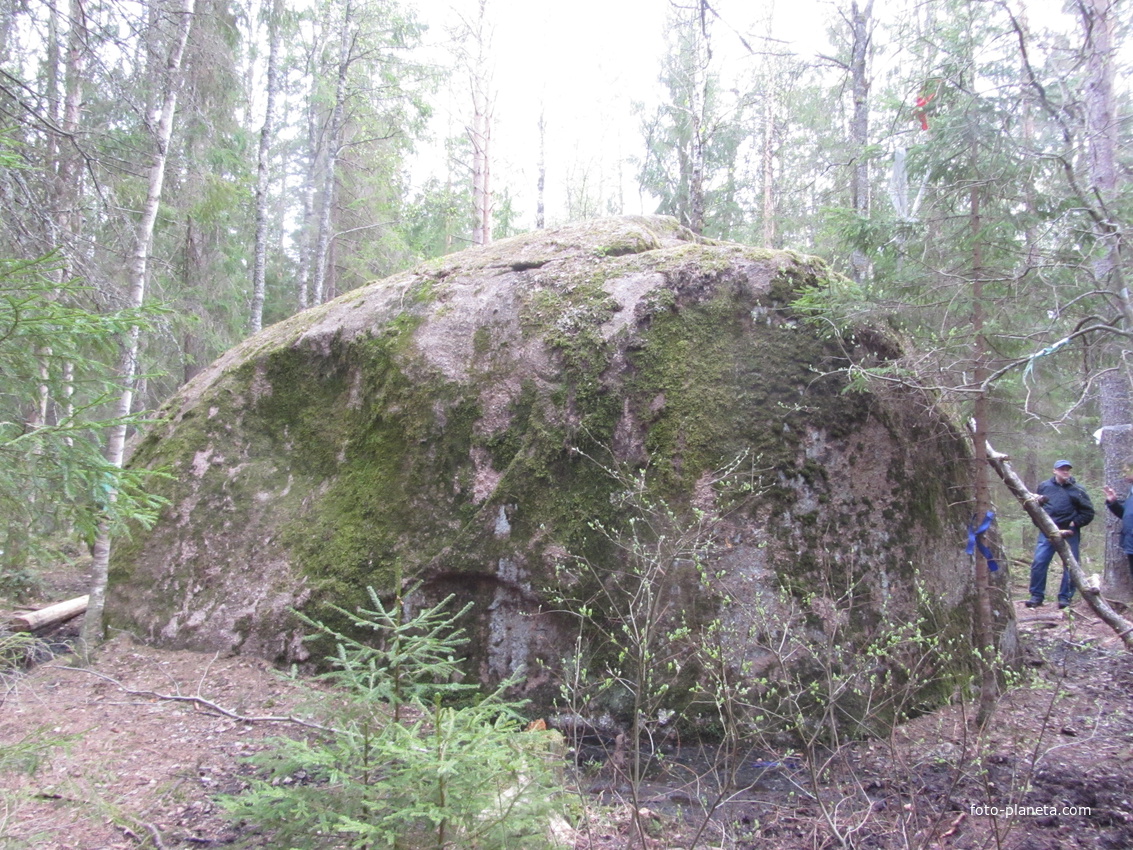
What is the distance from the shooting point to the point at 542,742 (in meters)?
2.78

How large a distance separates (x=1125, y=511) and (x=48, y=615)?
11.1 meters

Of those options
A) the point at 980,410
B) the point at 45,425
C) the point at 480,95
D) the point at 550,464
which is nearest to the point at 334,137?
the point at 480,95

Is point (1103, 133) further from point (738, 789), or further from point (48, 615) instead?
point (48, 615)

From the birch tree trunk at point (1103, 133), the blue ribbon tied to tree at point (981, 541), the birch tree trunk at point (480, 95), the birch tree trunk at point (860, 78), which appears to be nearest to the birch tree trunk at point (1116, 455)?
the birch tree trunk at point (1103, 133)

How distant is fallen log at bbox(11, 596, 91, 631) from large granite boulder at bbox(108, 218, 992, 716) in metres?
1.29

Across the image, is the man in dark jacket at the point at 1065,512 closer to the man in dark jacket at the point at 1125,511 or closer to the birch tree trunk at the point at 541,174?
the man in dark jacket at the point at 1125,511

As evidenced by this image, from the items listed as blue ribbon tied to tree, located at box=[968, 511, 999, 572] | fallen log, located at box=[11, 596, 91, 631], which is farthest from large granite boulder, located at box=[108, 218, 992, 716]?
fallen log, located at box=[11, 596, 91, 631]

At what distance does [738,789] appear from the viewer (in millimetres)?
3930

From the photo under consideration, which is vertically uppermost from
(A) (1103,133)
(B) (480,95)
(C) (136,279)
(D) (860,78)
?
(B) (480,95)

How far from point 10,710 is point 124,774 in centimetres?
135

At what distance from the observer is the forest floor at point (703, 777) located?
309 centimetres

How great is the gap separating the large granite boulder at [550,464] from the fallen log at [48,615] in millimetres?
1290

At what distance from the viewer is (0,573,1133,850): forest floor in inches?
122

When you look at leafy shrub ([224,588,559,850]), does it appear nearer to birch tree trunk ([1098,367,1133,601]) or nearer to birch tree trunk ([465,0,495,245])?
birch tree trunk ([1098,367,1133,601])
